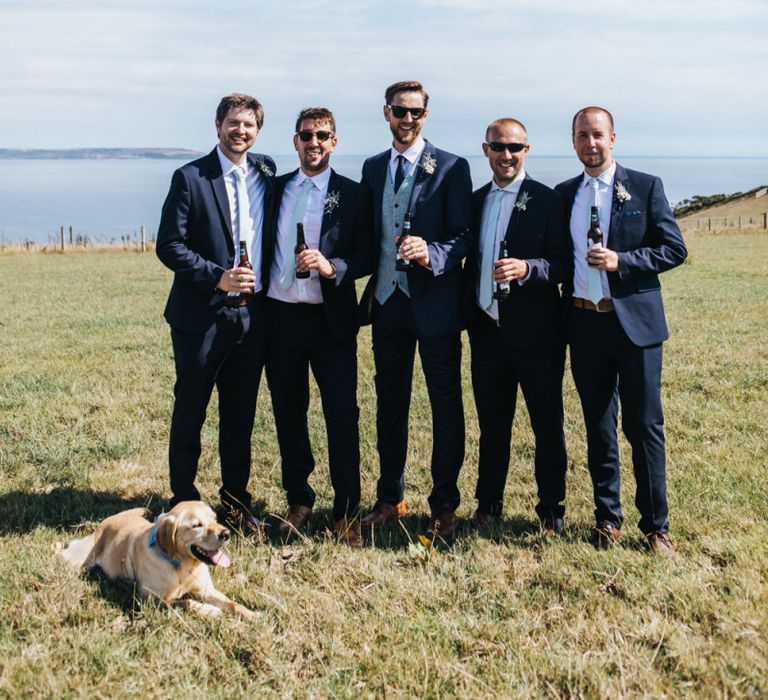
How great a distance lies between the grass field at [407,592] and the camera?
4.00 m

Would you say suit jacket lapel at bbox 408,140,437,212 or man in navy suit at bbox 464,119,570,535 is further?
suit jacket lapel at bbox 408,140,437,212

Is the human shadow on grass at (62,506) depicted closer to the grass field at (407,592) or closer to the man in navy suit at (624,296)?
the grass field at (407,592)

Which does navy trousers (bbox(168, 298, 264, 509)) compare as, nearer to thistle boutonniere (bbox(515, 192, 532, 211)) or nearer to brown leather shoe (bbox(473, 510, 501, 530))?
brown leather shoe (bbox(473, 510, 501, 530))

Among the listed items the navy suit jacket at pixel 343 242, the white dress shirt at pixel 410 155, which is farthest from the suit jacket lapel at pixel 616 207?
the navy suit jacket at pixel 343 242

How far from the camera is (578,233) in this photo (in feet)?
18.3

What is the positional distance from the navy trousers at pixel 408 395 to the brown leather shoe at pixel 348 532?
0.46 meters

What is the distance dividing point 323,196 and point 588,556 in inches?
122

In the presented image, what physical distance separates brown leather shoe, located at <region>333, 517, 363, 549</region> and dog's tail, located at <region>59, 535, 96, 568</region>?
1.70m

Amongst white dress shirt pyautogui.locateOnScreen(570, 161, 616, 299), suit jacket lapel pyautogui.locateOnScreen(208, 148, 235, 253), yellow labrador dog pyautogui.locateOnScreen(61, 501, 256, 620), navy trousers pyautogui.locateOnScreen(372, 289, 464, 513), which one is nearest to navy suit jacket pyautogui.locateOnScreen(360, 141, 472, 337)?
navy trousers pyautogui.locateOnScreen(372, 289, 464, 513)

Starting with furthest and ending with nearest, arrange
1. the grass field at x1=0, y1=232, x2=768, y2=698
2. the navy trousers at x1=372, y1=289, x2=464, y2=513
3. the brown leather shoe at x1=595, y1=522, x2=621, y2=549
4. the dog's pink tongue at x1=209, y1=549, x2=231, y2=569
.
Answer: the navy trousers at x1=372, y1=289, x2=464, y2=513
the brown leather shoe at x1=595, y1=522, x2=621, y2=549
the dog's pink tongue at x1=209, y1=549, x2=231, y2=569
the grass field at x1=0, y1=232, x2=768, y2=698

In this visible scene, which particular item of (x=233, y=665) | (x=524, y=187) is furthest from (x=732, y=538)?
(x=233, y=665)

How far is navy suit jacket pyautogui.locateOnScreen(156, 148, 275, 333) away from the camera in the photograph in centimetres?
559

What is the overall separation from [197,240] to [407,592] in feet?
9.40

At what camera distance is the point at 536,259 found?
556cm
